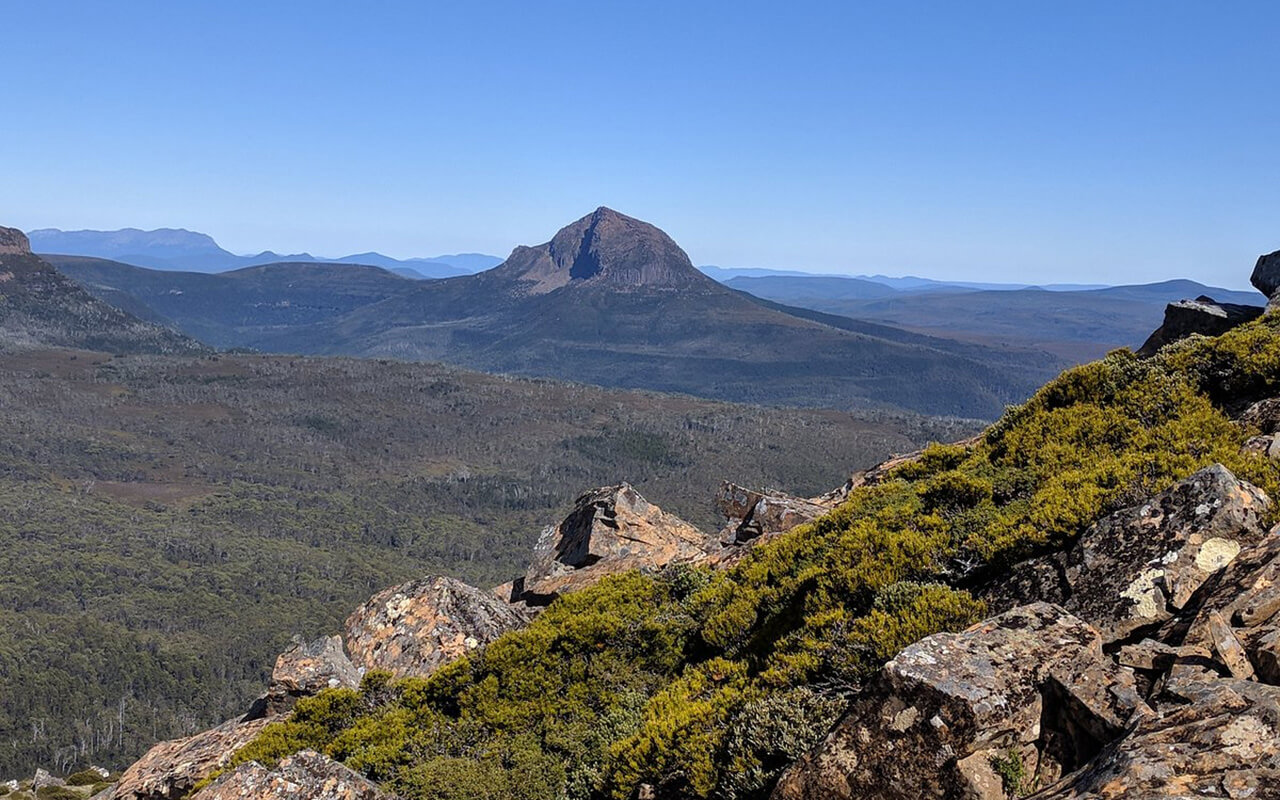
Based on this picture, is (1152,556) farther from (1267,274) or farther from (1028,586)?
(1267,274)

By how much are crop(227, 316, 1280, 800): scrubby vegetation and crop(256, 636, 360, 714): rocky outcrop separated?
2.48m

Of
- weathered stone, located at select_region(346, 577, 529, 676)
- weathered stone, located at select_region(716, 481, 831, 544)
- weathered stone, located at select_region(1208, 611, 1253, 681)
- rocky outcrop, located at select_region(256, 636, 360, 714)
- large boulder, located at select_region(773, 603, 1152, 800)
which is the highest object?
weathered stone, located at select_region(1208, 611, 1253, 681)

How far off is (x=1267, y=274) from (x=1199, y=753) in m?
28.1

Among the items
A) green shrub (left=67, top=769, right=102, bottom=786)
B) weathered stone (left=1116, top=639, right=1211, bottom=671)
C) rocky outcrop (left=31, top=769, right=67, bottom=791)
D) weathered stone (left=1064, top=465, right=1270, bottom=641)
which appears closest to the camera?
weathered stone (left=1116, top=639, right=1211, bottom=671)

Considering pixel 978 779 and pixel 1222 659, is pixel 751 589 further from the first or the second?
pixel 1222 659

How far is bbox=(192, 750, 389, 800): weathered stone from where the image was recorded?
1062 centimetres

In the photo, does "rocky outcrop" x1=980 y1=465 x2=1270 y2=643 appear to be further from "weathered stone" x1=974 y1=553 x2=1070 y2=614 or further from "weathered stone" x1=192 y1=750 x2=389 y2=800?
"weathered stone" x1=192 y1=750 x2=389 y2=800

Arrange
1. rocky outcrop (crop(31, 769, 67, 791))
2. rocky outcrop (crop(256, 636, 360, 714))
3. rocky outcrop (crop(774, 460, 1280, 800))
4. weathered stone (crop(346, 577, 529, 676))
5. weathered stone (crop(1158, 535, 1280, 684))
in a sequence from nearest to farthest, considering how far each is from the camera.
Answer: rocky outcrop (crop(774, 460, 1280, 800)), weathered stone (crop(1158, 535, 1280, 684)), rocky outcrop (crop(256, 636, 360, 714)), weathered stone (crop(346, 577, 529, 676)), rocky outcrop (crop(31, 769, 67, 791))

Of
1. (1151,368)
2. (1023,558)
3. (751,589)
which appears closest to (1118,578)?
(1023,558)

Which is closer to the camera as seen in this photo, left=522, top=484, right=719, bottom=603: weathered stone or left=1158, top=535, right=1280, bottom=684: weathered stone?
left=1158, top=535, right=1280, bottom=684: weathered stone

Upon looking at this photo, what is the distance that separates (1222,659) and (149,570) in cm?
21856

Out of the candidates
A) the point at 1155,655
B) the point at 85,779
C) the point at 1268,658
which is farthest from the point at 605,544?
the point at 85,779

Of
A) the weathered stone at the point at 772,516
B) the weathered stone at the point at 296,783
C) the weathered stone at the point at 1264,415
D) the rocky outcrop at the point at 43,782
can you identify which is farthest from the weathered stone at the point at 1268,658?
the rocky outcrop at the point at 43,782

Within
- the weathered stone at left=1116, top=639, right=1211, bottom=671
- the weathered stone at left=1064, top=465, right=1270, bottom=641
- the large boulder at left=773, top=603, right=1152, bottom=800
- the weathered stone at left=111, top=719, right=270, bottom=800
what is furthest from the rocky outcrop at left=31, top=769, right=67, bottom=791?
the weathered stone at left=1116, top=639, right=1211, bottom=671
